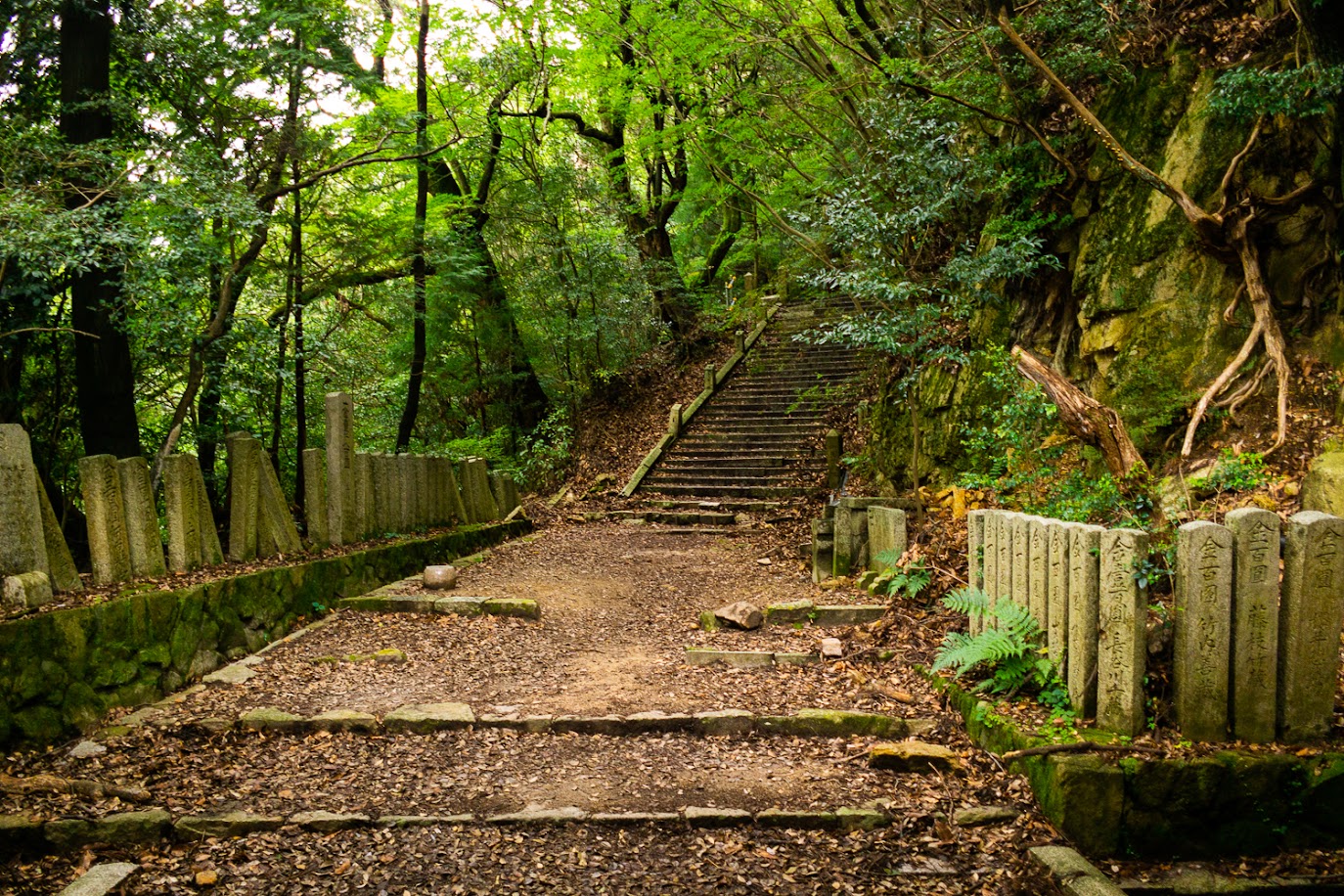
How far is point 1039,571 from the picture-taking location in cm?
430

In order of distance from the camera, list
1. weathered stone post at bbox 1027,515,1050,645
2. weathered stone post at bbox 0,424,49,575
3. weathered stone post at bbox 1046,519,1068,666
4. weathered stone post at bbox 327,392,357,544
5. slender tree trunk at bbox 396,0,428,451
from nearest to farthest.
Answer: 1. weathered stone post at bbox 1046,519,1068,666
2. weathered stone post at bbox 1027,515,1050,645
3. weathered stone post at bbox 0,424,49,575
4. weathered stone post at bbox 327,392,357,544
5. slender tree trunk at bbox 396,0,428,451

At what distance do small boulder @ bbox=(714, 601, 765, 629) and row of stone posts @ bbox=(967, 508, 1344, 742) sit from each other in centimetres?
316

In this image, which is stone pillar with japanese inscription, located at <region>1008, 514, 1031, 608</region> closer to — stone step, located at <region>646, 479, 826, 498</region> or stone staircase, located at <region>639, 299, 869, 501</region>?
stone step, located at <region>646, 479, 826, 498</region>

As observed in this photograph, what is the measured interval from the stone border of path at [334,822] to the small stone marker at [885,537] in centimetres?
368

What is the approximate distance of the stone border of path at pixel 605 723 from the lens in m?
4.55

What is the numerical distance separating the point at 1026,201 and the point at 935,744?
6046 millimetres

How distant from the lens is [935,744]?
4.24 metres

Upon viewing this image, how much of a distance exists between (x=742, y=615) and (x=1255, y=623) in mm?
3741

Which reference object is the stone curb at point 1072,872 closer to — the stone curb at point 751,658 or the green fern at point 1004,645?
the green fern at point 1004,645

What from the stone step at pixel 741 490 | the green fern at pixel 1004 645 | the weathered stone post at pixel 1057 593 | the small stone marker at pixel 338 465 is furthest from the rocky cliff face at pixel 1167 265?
the small stone marker at pixel 338 465

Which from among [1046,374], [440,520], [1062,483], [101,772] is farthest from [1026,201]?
[101,772]

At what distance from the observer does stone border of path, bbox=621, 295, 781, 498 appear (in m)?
14.5

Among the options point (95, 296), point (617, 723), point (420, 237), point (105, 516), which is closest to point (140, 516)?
point (105, 516)

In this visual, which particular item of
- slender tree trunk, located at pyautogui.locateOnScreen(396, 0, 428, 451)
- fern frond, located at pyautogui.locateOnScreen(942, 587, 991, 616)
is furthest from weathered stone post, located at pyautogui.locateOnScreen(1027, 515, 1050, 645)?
slender tree trunk, located at pyautogui.locateOnScreen(396, 0, 428, 451)
